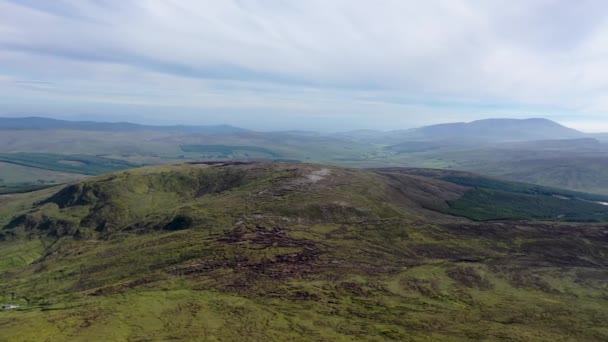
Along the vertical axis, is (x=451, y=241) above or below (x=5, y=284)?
above

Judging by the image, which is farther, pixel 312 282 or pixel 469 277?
pixel 469 277

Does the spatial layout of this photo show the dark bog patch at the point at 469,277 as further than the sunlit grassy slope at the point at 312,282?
Yes

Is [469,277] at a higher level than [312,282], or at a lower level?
higher

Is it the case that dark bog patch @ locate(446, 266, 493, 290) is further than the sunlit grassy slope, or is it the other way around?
dark bog patch @ locate(446, 266, 493, 290)

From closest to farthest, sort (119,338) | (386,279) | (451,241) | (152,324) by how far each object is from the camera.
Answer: (119,338) < (152,324) < (386,279) < (451,241)

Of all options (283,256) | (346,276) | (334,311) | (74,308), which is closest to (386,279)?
(346,276)

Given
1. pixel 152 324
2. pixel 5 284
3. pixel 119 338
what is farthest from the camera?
pixel 5 284

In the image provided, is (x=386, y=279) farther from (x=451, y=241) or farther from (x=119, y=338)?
(x=119, y=338)

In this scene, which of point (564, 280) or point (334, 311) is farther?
point (564, 280)
